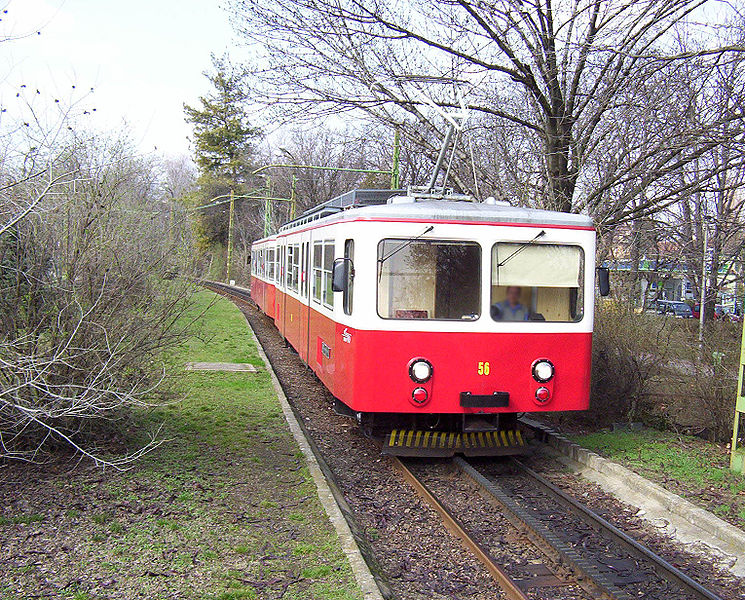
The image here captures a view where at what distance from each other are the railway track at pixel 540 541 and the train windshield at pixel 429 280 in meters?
1.74

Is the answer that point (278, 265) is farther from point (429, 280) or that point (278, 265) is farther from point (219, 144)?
point (219, 144)

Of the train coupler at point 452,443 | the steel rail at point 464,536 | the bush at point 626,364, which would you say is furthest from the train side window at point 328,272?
the bush at point 626,364

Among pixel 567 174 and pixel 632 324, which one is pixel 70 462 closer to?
pixel 632 324

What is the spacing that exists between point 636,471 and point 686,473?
1.69 ft

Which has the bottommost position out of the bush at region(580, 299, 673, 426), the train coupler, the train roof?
the train coupler

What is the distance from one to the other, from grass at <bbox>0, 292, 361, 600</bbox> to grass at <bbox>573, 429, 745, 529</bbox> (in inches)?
137

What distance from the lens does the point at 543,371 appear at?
7801 millimetres

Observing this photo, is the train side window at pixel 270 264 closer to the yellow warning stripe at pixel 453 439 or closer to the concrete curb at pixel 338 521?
the concrete curb at pixel 338 521

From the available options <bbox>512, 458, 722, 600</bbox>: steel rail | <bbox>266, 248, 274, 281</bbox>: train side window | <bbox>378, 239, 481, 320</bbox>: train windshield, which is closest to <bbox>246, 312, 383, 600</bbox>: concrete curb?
<bbox>378, 239, 481, 320</bbox>: train windshield

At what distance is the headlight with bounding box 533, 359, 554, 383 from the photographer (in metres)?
7.78

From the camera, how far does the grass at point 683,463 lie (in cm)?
690

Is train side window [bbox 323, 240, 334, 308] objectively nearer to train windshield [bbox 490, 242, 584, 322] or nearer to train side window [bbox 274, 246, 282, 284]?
train windshield [bbox 490, 242, 584, 322]

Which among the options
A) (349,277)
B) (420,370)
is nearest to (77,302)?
(349,277)

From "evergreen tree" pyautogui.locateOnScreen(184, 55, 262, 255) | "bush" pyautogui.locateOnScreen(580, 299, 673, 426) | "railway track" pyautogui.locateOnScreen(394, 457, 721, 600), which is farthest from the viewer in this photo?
"evergreen tree" pyautogui.locateOnScreen(184, 55, 262, 255)
